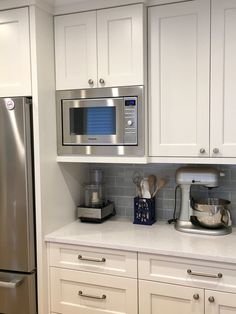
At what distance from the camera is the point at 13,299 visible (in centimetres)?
228

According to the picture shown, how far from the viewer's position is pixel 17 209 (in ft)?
7.35

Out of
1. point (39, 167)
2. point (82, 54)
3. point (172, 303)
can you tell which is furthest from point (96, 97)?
point (172, 303)

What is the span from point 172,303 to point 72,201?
100 centimetres

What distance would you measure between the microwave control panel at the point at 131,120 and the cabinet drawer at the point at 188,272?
694 millimetres

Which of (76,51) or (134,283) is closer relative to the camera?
(134,283)

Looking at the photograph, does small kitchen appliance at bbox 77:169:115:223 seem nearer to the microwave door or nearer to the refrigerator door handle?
the microwave door

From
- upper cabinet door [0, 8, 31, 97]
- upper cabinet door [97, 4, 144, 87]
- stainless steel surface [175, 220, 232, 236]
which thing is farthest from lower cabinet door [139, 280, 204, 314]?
upper cabinet door [0, 8, 31, 97]

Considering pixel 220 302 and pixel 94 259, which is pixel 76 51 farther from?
pixel 220 302

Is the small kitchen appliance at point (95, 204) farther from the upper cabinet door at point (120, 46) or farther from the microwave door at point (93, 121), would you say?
the upper cabinet door at point (120, 46)

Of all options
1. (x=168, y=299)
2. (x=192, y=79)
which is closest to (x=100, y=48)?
(x=192, y=79)

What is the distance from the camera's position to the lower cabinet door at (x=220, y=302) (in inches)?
74.5

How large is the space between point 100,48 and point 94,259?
129 centimetres

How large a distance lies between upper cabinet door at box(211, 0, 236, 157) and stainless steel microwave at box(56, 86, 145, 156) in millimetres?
431

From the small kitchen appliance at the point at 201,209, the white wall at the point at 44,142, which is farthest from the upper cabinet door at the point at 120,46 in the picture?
the small kitchen appliance at the point at 201,209
